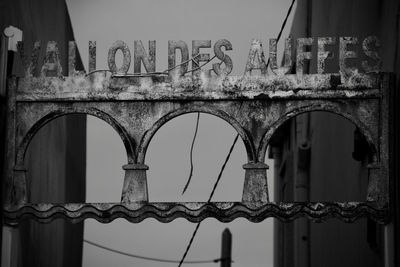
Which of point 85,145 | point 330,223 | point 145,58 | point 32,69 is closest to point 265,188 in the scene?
point 145,58

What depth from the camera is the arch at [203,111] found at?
47.1 feet

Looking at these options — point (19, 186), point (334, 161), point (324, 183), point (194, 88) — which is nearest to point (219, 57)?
point (194, 88)

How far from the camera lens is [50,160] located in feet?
67.6

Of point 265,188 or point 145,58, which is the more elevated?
point 145,58

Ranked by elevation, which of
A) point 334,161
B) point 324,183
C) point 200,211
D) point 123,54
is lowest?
point 200,211

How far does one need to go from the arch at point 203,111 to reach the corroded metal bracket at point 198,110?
1 centimetres

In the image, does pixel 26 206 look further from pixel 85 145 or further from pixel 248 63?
pixel 85 145

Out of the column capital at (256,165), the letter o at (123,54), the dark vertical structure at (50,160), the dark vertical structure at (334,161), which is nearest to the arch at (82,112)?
the letter o at (123,54)

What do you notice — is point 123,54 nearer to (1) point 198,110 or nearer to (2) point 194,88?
(2) point 194,88

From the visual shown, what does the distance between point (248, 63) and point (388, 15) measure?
5.04 ft

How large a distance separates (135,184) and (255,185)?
124 cm

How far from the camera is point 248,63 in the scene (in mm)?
14453

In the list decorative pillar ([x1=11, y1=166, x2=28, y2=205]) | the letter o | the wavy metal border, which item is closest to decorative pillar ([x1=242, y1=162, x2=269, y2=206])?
the wavy metal border

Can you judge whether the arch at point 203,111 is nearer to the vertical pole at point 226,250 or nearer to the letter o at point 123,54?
the letter o at point 123,54
